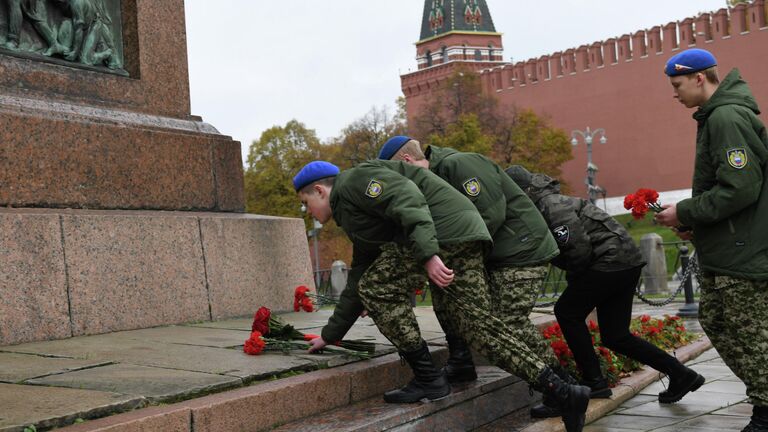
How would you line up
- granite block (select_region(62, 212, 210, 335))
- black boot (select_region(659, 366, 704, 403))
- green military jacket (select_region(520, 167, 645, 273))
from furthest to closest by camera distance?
granite block (select_region(62, 212, 210, 335)), black boot (select_region(659, 366, 704, 403)), green military jacket (select_region(520, 167, 645, 273))

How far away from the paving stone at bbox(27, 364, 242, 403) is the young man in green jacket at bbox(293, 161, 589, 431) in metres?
0.74

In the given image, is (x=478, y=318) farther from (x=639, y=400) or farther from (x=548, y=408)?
(x=639, y=400)

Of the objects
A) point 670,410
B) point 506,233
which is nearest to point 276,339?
point 506,233

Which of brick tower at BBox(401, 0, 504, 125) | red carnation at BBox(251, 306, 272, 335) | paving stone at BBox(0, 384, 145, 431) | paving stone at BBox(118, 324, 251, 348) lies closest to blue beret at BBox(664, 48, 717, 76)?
red carnation at BBox(251, 306, 272, 335)

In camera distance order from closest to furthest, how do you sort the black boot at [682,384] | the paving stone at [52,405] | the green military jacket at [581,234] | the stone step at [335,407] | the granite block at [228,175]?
1. the paving stone at [52,405]
2. the stone step at [335,407]
3. the green military jacket at [581,234]
4. the black boot at [682,384]
5. the granite block at [228,175]

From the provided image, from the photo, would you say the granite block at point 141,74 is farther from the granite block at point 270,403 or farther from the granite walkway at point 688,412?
the granite walkway at point 688,412

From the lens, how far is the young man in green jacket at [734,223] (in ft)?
13.5

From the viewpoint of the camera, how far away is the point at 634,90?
50.7 m

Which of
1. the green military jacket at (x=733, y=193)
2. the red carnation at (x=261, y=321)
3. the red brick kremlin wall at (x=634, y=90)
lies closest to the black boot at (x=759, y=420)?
the green military jacket at (x=733, y=193)

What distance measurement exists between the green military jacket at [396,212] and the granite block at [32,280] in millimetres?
1628

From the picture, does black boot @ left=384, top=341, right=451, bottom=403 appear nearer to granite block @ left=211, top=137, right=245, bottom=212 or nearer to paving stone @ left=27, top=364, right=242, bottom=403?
paving stone @ left=27, top=364, right=242, bottom=403

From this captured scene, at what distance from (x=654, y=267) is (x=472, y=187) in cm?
1589

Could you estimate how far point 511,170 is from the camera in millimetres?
5246

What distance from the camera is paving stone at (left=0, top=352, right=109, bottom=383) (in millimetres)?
4020
